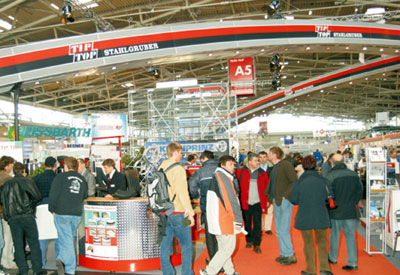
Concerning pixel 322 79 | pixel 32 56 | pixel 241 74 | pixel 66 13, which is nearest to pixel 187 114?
pixel 241 74

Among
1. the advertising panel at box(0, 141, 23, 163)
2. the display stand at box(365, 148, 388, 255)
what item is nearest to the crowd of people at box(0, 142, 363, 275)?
the display stand at box(365, 148, 388, 255)

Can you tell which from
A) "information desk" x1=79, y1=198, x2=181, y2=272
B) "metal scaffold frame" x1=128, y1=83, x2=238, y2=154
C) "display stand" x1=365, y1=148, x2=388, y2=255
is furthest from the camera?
"metal scaffold frame" x1=128, y1=83, x2=238, y2=154

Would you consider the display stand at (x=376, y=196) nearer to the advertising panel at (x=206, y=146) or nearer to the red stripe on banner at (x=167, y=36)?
the advertising panel at (x=206, y=146)

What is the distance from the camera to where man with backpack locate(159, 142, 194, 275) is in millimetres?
3875

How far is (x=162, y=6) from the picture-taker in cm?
1405

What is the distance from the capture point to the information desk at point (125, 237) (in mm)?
4703

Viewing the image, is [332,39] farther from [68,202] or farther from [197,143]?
[68,202]

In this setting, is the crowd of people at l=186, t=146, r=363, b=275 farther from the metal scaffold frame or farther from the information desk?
the metal scaffold frame

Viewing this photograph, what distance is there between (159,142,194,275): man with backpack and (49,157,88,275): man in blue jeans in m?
1.26

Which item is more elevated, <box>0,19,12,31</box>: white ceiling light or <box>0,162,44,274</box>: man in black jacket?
<box>0,19,12,31</box>: white ceiling light

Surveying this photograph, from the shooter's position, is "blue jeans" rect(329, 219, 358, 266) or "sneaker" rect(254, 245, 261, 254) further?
"sneaker" rect(254, 245, 261, 254)

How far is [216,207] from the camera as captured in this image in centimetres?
390

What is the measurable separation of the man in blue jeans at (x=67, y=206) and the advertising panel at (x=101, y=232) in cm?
36

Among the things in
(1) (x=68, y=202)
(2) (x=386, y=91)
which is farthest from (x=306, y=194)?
(2) (x=386, y=91)
